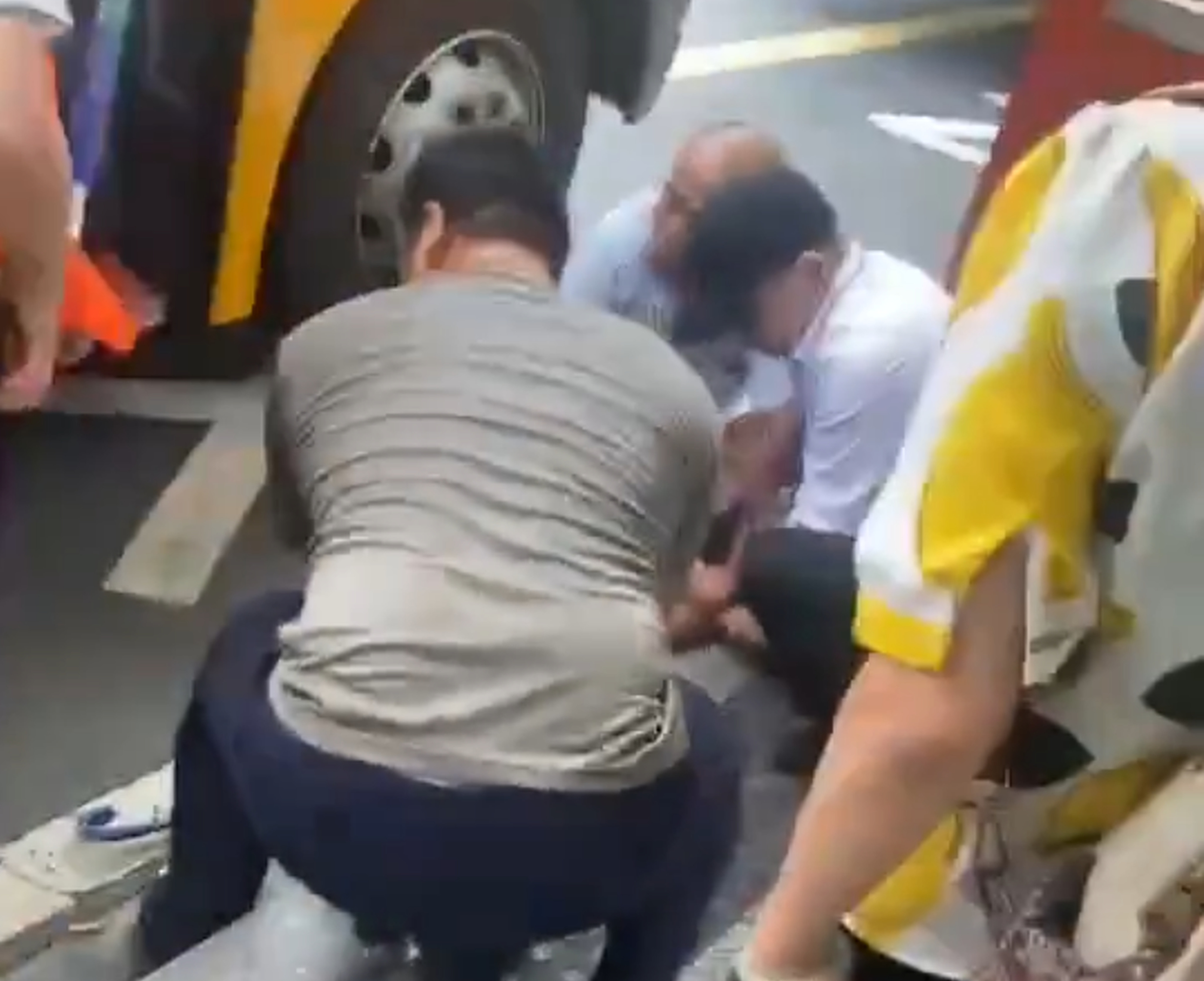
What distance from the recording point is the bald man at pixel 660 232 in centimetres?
318

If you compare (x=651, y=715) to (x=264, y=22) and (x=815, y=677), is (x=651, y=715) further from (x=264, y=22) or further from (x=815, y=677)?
(x=264, y=22)

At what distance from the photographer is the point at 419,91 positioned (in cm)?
342

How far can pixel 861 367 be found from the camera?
295cm

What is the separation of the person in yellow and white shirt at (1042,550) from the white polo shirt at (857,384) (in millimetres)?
1680

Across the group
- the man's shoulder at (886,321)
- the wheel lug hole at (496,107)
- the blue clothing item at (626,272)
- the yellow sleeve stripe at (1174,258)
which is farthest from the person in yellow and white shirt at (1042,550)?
the wheel lug hole at (496,107)

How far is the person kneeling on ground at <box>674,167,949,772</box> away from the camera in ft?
9.65

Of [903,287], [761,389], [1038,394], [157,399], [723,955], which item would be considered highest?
[1038,394]

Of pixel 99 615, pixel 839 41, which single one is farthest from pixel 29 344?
pixel 839 41

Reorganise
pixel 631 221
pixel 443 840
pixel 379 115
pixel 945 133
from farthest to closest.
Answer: pixel 945 133, pixel 631 221, pixel 379 115, pixel 443 840

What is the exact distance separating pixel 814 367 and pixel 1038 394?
1.91 meters

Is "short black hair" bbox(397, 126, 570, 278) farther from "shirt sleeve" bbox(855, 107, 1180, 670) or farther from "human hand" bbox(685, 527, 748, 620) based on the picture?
"shirt sleeve" bbox(855, 107, 1180, 670)

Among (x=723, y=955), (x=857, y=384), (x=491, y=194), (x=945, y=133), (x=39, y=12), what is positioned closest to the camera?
(x=39, y=12)

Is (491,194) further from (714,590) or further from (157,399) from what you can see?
(157,399)

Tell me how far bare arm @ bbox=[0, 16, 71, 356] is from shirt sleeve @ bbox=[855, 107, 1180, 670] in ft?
2.12
